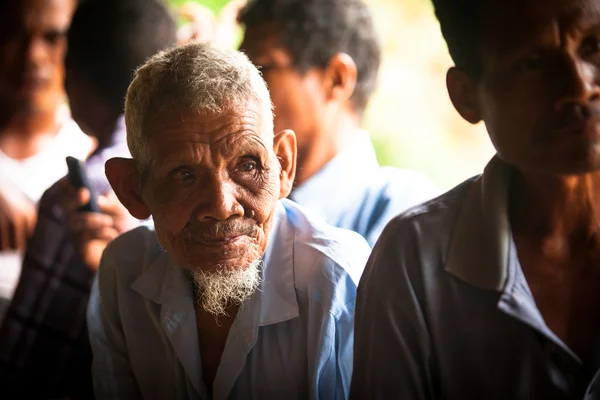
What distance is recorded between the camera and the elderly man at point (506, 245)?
1.14 metres

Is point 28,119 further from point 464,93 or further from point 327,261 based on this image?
point 464,93

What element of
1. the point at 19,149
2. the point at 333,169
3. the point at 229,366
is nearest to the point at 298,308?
the point at 229,366

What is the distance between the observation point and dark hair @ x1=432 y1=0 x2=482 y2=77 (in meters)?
1.23

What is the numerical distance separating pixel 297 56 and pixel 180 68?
0.29m

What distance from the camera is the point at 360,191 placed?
1.51m

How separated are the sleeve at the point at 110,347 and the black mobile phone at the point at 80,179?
19 centimetres

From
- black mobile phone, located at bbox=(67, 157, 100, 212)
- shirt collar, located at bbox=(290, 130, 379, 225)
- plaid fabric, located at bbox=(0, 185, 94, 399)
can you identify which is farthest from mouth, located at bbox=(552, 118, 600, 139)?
plaid fabric, located at bbox=(0, 185, 94, 399)

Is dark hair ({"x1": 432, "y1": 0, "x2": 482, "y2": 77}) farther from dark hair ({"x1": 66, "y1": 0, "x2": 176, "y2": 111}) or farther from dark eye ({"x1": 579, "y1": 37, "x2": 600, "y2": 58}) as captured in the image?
dark hair ({"x1": 66, "y1": 0, "x2": 176, "y2": 111})

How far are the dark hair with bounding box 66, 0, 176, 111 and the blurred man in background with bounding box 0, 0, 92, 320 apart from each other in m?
0.06

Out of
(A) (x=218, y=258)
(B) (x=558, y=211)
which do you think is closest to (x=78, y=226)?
(A) (x=218, y=258)

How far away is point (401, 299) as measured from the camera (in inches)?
50.3

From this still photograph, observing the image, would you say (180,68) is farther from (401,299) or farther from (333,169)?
(401,299)

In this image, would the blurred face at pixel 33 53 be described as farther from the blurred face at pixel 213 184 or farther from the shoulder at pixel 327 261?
the shoulder at pixel 327 261

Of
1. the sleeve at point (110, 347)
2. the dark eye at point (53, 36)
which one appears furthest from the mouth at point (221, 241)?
the dark eye at point (53, 36)
